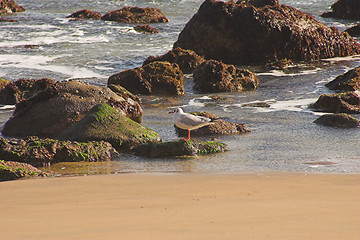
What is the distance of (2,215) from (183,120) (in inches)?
157

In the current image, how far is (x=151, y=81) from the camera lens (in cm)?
1175

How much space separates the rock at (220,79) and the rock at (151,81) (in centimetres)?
54

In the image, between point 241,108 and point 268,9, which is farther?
point 268,9

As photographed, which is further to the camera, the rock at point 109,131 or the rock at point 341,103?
the rock at point 341,103

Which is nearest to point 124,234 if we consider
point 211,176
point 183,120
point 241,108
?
point 211,176

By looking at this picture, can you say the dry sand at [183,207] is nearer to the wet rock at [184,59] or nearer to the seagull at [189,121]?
the seagull at [189,121]

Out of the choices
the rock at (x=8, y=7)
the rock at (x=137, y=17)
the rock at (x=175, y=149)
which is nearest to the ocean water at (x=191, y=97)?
the rock at (x=175, y=149)

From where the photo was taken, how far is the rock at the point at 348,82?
1140 centimetres

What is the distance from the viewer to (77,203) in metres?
4.32

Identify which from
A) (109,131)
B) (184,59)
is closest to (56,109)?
(109,131)

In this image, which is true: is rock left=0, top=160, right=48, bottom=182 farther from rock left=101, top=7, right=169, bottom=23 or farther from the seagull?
rock left=101, top=7, right=169, bottom=23

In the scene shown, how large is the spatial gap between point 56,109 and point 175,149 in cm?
255

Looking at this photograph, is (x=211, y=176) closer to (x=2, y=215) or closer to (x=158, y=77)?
(x=2, y=215)

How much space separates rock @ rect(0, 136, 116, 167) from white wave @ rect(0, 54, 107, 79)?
7121 mm
